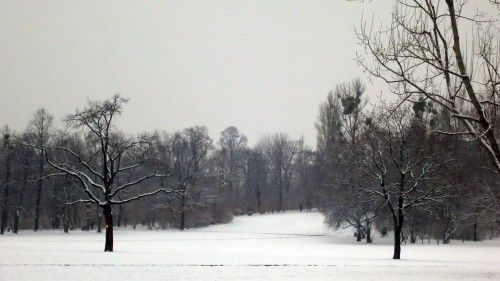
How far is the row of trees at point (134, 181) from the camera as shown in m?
44.2

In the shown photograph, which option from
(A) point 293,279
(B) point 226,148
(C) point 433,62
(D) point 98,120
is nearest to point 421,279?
(A) point 293,279

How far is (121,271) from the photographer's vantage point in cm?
2039

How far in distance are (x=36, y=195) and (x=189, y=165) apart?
24416 mm

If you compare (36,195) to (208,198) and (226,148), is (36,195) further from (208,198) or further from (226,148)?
(226,148)

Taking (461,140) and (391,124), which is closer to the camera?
(391,124)

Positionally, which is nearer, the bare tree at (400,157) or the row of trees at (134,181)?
the bare tree at (400,157)

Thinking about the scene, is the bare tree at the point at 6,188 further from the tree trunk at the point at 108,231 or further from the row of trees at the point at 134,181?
the tree trunk at the point at 108,231

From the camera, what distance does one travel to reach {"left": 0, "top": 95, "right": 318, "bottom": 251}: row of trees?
145 feet

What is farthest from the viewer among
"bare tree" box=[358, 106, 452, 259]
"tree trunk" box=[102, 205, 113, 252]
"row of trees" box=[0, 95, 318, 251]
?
"row of trees" box=[0, 95, 318, 251]

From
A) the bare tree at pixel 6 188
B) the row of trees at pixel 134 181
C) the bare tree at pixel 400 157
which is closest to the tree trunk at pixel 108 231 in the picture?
the row of trees at pixel 134 181

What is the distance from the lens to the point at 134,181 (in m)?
45.3

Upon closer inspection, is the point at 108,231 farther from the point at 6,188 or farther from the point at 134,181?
the point at 6,188

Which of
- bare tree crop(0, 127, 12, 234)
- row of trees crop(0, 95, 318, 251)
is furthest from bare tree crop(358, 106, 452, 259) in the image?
bare tree crop(0, 127, 12, 234)

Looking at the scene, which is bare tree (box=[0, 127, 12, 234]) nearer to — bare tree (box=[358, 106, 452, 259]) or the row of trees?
the row of trees
